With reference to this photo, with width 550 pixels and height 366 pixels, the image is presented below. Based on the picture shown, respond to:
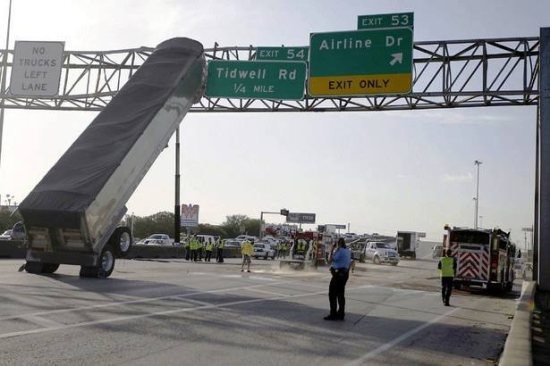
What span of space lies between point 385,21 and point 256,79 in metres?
5.16

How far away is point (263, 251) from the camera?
53062 millimetres

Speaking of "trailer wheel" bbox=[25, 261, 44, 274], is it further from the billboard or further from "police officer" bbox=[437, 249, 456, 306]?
the billboard

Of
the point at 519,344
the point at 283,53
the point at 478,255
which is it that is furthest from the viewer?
the point at 478,255

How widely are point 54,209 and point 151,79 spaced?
614cm

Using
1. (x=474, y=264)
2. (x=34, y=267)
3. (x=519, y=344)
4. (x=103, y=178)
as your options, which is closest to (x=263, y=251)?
(x=474, y=264)

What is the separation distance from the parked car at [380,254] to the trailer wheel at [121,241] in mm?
33604

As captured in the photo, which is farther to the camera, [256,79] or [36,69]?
[36,69]

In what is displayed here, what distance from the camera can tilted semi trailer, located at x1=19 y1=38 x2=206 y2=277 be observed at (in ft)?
57.8

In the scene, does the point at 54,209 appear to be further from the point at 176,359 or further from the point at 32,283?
the point at 176,359

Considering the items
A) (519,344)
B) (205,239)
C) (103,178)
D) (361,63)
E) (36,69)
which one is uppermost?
(36,69)

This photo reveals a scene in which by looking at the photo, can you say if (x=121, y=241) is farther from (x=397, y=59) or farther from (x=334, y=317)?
(x=397, y=59)

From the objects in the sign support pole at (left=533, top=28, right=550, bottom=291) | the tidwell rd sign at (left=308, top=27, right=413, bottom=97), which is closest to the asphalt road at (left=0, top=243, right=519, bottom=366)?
the sign support pole at (left=533, top=28, right=550, bottom=291)

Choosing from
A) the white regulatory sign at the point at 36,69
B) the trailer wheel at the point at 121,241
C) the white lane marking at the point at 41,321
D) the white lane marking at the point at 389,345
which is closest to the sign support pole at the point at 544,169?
the white lane marking at the point at 389,345

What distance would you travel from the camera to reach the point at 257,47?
24125 mm
